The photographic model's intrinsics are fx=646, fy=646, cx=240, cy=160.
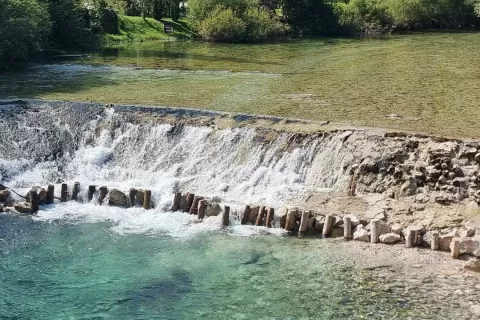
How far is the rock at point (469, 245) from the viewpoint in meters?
14.5

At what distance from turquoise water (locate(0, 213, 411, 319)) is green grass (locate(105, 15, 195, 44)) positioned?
127 feet

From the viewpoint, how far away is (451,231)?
15.5 metres

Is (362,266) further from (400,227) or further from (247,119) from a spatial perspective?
(247,119)

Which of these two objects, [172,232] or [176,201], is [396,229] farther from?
[176,201]

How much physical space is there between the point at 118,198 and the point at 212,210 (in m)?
2.98

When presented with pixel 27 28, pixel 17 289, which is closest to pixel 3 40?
pixel 27 28

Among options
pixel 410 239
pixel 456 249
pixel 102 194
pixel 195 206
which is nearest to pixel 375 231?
pixel 410 239

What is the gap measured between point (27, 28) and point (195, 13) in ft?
84.5

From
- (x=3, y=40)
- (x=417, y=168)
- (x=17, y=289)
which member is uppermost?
(x=3, y=40)

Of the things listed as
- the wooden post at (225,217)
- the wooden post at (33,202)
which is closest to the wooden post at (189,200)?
the wooden post at (225,217)

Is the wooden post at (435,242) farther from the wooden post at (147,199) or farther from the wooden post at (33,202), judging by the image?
the wooden post at (33,202)

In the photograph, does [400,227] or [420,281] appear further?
[400,227]

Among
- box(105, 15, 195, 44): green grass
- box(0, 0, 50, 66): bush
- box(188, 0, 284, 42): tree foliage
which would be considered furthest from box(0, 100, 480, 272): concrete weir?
box(188, 0, 284, 42): tree foliage

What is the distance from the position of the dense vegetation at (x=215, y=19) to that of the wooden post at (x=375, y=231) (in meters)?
25.2
